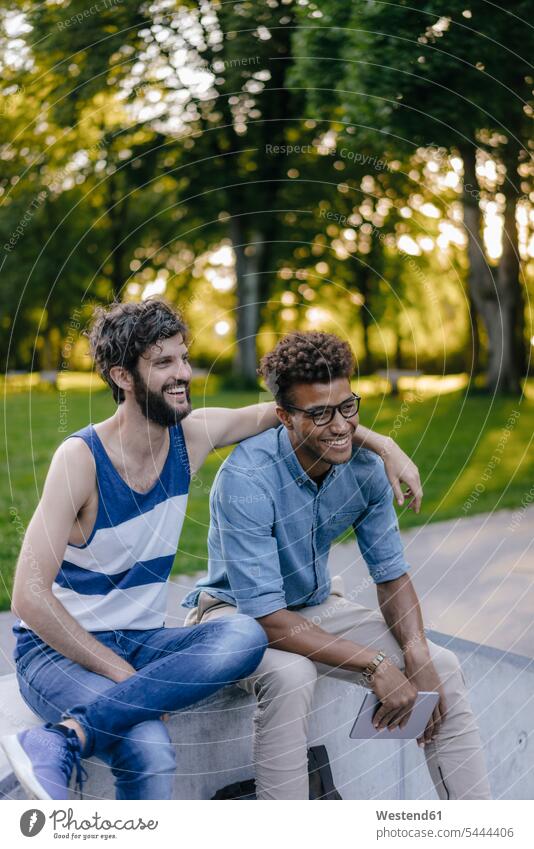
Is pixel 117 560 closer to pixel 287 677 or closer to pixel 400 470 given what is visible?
pixel 287 677

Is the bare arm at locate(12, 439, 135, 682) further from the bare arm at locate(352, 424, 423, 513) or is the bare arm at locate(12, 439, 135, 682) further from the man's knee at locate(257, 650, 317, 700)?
the bare arm at locate(352, 424, 423, 513)

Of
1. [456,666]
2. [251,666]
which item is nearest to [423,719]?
[456,666]

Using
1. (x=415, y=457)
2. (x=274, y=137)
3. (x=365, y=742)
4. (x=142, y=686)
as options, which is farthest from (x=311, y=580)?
(x=274, y=137)

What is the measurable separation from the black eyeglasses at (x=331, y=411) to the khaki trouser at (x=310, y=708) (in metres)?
0.57

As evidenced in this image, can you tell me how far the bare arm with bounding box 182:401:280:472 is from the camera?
96.0 inches

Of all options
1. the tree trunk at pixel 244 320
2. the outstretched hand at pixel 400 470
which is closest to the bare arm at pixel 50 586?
the outstretched hand at pixel 400 470

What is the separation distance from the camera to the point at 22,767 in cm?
186

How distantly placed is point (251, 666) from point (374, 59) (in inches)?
151

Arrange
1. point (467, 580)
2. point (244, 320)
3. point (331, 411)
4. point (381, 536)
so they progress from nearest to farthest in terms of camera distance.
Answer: point (331, 411) < point (381, 536) < point (467, 580) < point (244, 320)

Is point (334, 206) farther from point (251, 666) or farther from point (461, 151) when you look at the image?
point (251, 666)

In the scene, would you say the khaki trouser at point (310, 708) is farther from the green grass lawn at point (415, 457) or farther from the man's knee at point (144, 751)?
the green grass lawn at point (415, 457)

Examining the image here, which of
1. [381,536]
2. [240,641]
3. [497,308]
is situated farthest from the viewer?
[497,308]
